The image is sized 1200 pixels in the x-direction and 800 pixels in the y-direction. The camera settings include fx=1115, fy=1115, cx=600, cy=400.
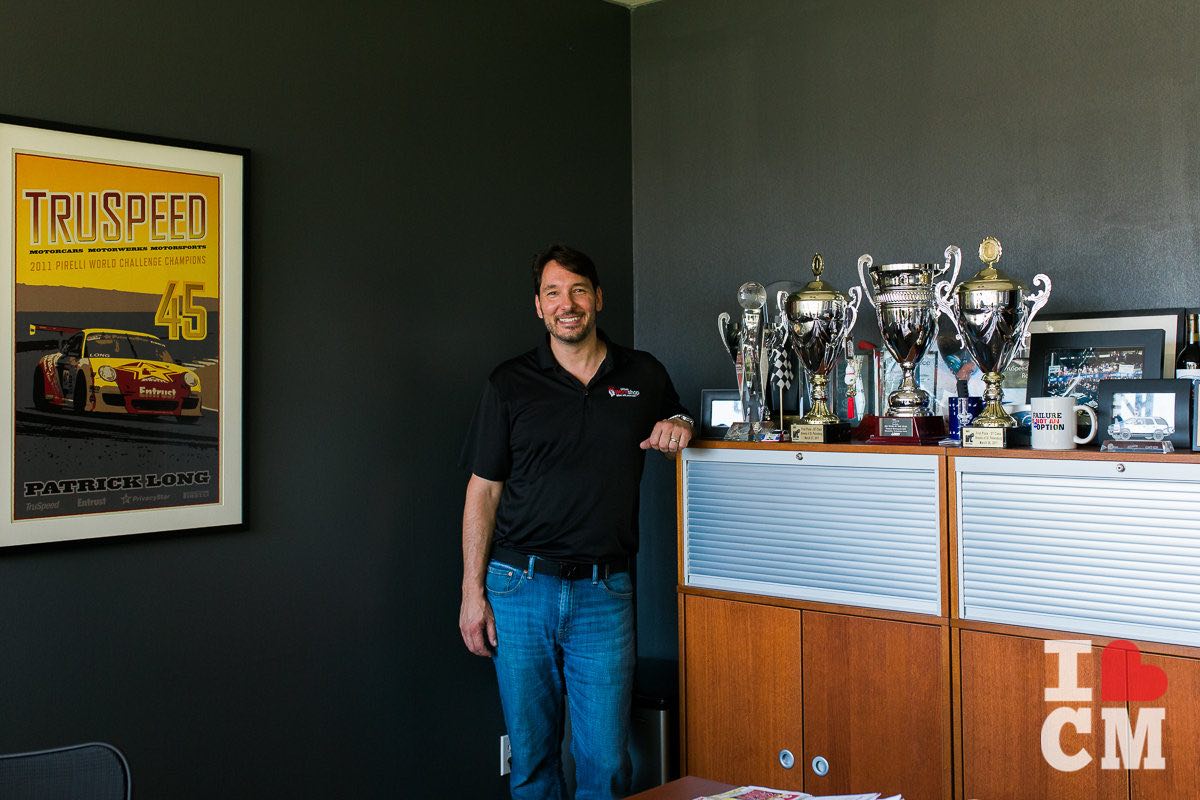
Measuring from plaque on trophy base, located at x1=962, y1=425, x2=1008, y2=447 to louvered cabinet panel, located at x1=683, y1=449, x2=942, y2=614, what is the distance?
97 mm

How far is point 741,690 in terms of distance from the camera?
9.70 feet

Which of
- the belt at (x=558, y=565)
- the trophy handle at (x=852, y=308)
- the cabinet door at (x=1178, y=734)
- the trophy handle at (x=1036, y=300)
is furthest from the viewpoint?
the trophy handle at (x=852, y=308)

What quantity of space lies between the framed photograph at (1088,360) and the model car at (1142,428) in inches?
3.0

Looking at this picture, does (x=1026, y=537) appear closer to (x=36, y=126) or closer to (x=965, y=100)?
(x=965, y=100)

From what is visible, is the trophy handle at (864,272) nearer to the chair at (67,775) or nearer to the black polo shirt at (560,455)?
the black polo shirt at (560,455)

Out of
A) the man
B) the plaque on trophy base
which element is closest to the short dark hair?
the man

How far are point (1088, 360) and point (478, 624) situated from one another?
1.66m

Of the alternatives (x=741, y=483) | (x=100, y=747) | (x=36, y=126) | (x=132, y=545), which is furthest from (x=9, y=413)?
(x=741, y=483)

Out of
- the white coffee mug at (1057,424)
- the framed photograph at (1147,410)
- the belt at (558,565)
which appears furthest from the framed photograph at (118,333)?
the framed photograph at (1147,410)

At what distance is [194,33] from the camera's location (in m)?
2.72

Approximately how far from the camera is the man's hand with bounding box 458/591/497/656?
9.61ft

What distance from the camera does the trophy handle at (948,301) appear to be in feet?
9.04

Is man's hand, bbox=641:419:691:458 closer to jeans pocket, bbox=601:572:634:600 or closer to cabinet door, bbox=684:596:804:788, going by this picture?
jeans pocket, bbox=601:572:634:600

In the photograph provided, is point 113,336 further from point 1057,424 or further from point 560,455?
point 1057,424
